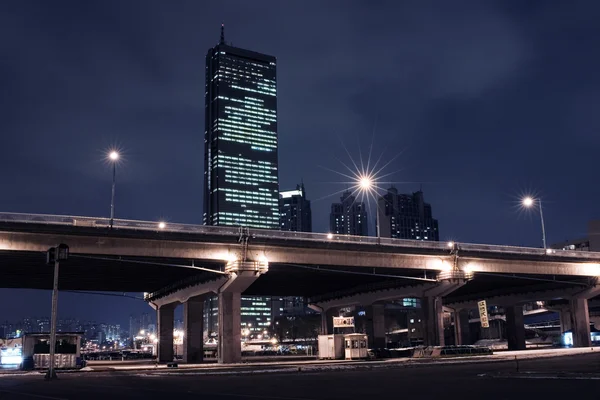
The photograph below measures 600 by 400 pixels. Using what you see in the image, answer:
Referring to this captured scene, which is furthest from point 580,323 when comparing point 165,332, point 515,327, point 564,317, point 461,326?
point 165,332

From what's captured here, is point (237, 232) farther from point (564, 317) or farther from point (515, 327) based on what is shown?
point (564, 317)

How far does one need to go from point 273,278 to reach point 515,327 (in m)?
50.4

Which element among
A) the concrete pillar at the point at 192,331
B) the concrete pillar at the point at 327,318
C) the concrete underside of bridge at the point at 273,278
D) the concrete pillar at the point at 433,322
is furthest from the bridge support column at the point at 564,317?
the concrete pillar at the point at 192,331

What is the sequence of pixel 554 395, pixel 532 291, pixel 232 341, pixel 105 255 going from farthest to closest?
pixel 532 291
pixel 232 341
pixel 105 255
pixel 554 395

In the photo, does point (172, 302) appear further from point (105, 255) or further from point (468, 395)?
point (468, 395)

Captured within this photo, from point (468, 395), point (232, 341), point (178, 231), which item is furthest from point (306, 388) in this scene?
point (232, 341)

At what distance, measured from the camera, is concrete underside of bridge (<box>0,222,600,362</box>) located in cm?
5844

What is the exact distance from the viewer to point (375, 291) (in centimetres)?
8862

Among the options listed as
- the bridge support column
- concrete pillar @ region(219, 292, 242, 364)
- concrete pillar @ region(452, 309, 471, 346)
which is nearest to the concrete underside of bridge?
concrete pillar @ region(219, 292, 242, 364)

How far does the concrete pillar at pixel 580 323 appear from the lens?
3593 inches

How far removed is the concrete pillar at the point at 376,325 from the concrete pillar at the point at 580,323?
28.9 metres

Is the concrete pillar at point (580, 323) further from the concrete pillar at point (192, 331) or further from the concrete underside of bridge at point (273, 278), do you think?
the concrete pillar at point (192, 331)

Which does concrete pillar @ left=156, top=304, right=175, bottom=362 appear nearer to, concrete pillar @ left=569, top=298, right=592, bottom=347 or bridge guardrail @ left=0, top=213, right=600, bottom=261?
bridge guardrail @ left=0, top=213, right=600, bottom=261

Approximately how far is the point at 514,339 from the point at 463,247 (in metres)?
36.5
